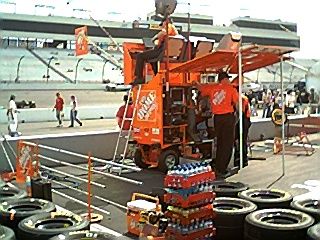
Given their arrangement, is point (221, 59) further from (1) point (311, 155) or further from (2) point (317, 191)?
(1) point (311, 155)

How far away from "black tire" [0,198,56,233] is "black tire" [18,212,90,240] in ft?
0.80

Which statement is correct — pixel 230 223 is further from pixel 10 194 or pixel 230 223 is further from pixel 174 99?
pixel 174 99

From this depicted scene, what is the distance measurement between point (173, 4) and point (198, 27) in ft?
98.4

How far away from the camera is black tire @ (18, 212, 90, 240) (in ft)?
17.0

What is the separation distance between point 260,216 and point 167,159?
4.60 meters

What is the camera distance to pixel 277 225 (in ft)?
17.1

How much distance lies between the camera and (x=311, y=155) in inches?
485

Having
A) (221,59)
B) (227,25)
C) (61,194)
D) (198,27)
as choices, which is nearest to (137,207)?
(61,194)

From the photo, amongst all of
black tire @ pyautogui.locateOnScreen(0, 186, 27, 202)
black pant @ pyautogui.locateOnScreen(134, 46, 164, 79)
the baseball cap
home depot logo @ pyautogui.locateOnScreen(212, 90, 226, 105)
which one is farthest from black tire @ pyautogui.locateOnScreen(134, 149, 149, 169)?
black tire @ pyautogui.locateOnScreen(0, 186, 27, 202)

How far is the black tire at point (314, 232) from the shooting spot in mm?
4870

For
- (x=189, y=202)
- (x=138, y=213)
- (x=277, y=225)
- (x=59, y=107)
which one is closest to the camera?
(x=189, y=202)

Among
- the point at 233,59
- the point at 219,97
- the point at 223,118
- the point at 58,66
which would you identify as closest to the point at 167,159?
the point at 223,118

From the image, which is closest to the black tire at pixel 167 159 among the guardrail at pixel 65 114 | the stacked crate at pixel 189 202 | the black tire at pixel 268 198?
the black tire at pixel 268 198

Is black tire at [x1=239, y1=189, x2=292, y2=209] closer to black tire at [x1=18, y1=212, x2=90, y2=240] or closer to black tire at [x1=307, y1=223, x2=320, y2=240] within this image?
black tire at [x1=307, y1=223, x2=320, y2=240]
